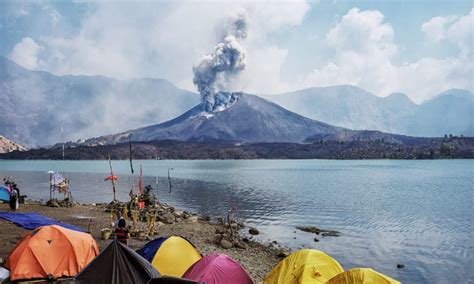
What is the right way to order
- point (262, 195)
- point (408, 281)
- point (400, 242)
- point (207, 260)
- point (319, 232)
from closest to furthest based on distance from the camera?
point (207, 260)
point (408, 281)
point (400, 242)
point (319, 232)
point (262, 195)

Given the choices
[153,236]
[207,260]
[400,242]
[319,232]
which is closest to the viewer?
[207,260]

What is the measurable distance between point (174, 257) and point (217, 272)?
2.64m

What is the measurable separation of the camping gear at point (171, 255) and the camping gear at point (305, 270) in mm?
2871

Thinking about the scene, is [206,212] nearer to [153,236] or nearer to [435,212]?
[153,236]

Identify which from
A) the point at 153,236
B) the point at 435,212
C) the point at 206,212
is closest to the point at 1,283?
the point at 153,236

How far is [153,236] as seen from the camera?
2244 cm

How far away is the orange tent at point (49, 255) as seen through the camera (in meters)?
13.5

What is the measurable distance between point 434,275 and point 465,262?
3.80m

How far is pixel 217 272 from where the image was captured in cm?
1259

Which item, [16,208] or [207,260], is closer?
[207,260]

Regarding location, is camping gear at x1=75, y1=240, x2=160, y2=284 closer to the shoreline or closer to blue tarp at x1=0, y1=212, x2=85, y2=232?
the shoreline

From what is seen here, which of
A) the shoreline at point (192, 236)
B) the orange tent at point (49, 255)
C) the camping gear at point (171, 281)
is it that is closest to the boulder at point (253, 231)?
the shoreline at point (192, 236)

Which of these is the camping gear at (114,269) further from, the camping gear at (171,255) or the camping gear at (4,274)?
the camping gear at (4,274)

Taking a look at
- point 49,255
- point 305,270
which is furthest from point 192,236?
point 305,270
